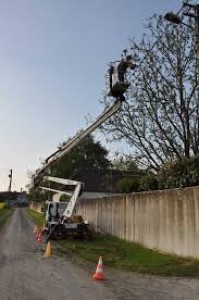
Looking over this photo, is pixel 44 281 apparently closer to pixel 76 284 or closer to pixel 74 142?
pixel 76 284

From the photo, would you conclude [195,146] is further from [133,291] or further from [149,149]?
[133,291]

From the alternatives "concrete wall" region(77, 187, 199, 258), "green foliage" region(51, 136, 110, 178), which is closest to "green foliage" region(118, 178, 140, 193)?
"concrete wall" region(77, 187, 199, 258)

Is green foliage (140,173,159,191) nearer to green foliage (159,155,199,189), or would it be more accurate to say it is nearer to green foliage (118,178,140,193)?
green foliage (159,155,199,189)

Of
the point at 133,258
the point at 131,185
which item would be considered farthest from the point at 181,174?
the point at 131,185

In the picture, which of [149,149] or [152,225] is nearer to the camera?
[152,225]

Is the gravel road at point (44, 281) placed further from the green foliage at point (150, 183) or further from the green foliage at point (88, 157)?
the green foliage at point (88, 157)

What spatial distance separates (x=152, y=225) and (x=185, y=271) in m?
6.21

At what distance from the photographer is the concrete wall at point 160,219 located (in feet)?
54.4

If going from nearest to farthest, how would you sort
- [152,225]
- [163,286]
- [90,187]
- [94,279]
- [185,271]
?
1. [163,286]
2. [94,279]
3. [185,271]
4. [152,225]
5. [90,187]

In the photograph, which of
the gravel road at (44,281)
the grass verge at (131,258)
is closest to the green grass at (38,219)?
the grass verge at (131,258)

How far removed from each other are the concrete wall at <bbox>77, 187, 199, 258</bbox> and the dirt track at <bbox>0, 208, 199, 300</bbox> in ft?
11.1

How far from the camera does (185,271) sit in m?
14.2

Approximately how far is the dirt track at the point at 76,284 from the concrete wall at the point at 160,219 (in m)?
3.39

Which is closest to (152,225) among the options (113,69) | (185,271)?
(185,271)
